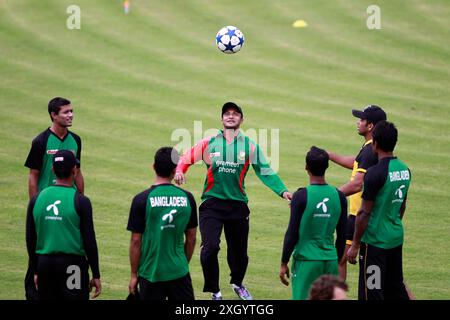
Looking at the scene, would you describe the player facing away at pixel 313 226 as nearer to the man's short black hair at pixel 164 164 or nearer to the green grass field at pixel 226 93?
the man's short black hair at pixel 164 164

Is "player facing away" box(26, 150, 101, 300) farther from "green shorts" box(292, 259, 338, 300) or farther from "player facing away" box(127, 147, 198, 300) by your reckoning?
"green shorts" box(292, 259, 338, 300)

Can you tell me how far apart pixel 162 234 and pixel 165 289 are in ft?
2.02

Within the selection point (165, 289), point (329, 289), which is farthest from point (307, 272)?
point (329, 289)

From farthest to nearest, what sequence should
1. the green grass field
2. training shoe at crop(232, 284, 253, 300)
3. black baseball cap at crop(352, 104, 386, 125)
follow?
the green grass field < training shoe at crop(232, 284, 253, 300) < black baseball cap at crop(352, 104, 386, 125)

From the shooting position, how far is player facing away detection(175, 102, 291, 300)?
35.7 feet

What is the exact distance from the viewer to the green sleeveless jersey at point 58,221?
8.60 m

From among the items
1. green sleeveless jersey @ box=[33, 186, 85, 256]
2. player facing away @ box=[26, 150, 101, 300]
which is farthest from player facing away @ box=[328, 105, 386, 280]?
green sleeveless jersey @ box=[33, 186, 85, 256]

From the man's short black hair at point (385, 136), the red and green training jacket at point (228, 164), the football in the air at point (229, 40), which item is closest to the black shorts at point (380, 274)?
the man's short black hair at point (385, 136)

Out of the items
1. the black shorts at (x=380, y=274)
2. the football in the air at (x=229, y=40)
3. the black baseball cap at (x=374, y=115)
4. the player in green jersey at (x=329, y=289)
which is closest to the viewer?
the player in green jersey at (x=329, y=289)

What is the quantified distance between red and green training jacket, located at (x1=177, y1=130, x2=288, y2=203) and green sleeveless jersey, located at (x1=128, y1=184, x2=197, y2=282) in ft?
6.84

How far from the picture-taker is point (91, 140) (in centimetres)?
1786

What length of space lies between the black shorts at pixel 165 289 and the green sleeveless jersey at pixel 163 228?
6 cm

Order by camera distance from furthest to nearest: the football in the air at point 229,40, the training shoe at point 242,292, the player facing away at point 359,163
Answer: the football in the air at point 229,40 < the training shoe at point 242,292 < the player facing away at point 359,163

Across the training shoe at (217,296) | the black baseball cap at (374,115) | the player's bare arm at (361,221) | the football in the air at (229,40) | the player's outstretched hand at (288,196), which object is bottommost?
the training shoe at (217,296)
